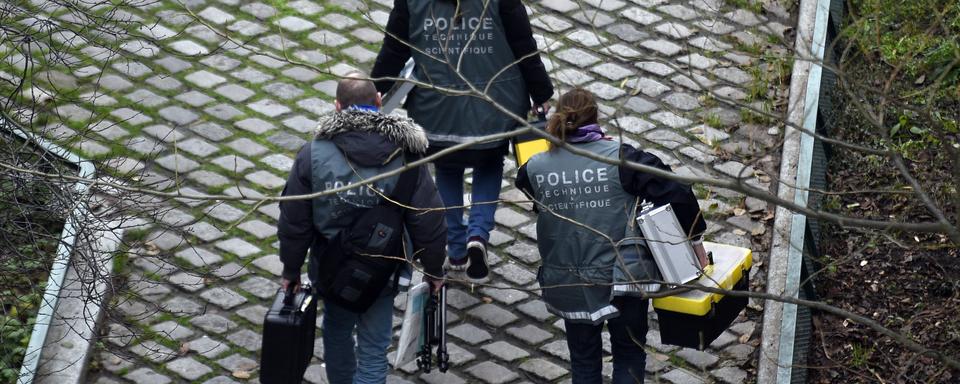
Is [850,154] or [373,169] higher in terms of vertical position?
[850,154]

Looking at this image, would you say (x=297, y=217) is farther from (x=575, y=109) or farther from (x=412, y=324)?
(x=575, y=109)

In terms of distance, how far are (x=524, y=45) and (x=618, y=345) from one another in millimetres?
1882

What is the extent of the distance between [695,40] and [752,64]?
0.57m

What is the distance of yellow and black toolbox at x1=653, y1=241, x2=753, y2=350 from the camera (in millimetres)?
5719

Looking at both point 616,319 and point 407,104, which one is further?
point 407,104

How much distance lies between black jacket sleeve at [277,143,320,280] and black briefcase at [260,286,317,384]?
0.22 m

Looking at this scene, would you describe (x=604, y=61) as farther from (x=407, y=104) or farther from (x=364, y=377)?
(x=364, y=377)

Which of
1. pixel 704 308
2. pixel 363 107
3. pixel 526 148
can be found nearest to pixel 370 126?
pixel 363 107

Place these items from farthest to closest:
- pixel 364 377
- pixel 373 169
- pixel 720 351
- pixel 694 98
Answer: pixel 694 98
pixel 720 351
pixel 364 377
pixel 373 169

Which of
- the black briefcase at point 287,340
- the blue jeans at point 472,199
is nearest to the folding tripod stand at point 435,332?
the black briefcase at point 287,340

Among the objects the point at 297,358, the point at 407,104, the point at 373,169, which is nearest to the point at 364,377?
the point at 297,358

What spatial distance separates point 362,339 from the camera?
6.23m

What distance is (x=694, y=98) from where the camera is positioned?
9523 millimetres

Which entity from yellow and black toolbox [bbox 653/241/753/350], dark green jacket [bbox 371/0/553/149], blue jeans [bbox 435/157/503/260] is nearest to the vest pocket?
yellow and black toolbox [bbox 653/241/753/350]
